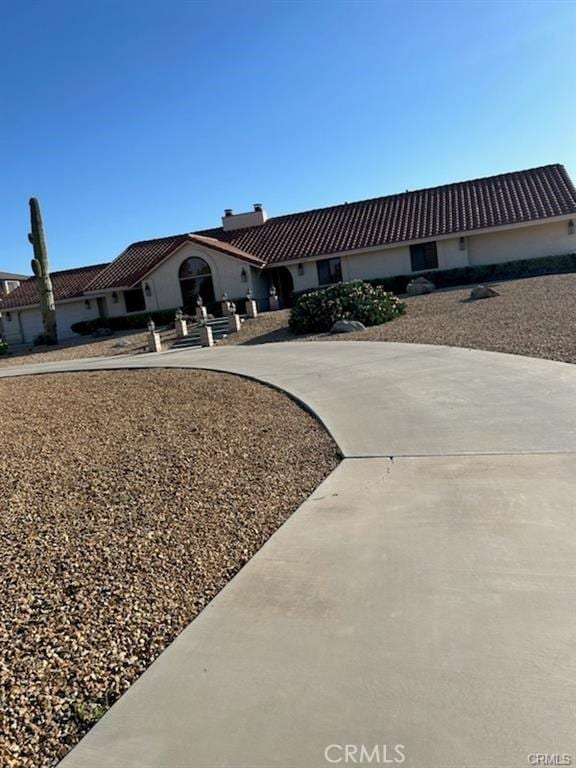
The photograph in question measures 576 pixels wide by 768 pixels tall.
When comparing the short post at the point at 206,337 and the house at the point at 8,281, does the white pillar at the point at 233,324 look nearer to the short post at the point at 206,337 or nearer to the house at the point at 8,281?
the short post at the point at 206,337

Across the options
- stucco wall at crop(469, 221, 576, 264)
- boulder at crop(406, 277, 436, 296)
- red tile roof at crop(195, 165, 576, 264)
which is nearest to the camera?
boulder at crop(406, 277, 436, 296)

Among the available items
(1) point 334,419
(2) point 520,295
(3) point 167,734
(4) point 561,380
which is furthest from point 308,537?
(2) point 520,295

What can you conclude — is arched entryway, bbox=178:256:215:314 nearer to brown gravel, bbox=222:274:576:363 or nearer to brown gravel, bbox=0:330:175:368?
brown gravel, bbox=0:330:175:368

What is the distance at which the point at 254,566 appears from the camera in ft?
13.4

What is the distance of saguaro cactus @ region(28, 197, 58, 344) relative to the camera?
2731cm

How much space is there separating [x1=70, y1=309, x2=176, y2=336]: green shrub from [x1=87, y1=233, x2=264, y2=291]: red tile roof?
186 centimetres

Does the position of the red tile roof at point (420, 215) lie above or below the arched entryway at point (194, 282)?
above

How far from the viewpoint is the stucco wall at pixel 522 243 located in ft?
92.0

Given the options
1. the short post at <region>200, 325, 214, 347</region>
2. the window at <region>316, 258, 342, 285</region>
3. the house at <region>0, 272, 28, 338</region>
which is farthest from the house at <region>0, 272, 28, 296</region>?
the short post at <region>200, 325, 214, 347</region>

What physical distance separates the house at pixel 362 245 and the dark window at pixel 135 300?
6cm

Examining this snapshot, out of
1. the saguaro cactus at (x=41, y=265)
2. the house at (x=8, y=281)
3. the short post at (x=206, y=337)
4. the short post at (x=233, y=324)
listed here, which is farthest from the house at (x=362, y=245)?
the house at (x=8, y=281)

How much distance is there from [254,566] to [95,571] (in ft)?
3.62

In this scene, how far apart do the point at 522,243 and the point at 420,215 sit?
5.16 m

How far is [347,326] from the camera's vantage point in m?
17.8
